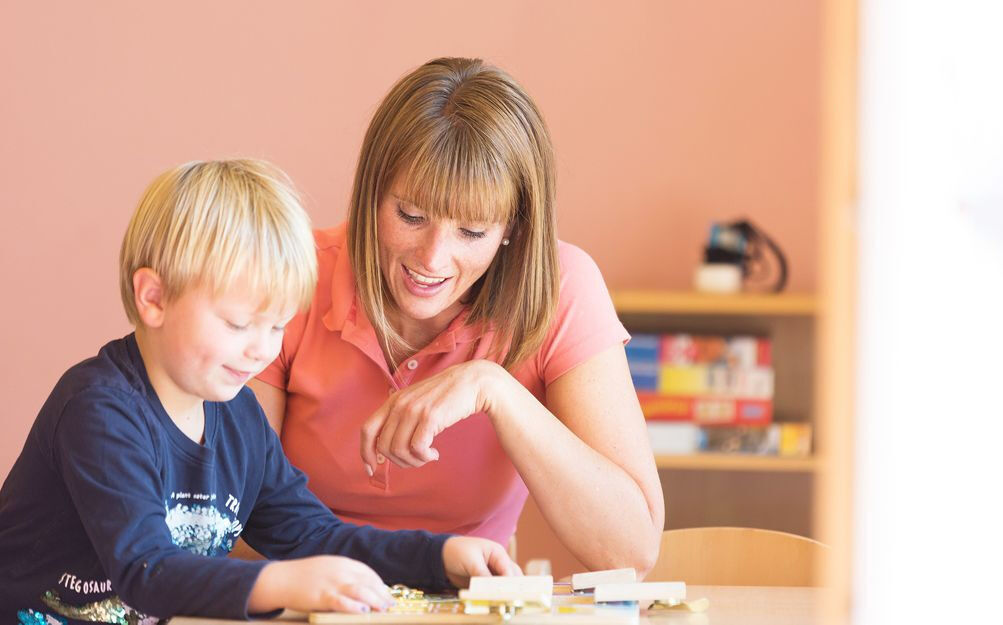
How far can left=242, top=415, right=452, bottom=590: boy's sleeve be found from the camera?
1.10m

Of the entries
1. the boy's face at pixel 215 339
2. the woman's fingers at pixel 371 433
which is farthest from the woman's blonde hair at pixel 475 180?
the boy's face at pixel 215 339

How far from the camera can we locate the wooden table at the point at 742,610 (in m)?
1.05

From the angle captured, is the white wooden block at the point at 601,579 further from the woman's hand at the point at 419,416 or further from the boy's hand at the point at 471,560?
the woman's hand at the point at 419,416

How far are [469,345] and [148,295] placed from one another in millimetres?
544

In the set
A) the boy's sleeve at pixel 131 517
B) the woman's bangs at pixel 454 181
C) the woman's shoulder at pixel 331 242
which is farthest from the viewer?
the woman's shoulder at pixel 331 242

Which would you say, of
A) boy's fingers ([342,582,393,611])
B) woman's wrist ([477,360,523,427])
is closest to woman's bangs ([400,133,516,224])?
woman's wrist ([477,360,523,427])

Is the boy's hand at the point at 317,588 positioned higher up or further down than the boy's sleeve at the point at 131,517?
further down

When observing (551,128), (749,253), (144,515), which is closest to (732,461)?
(749,253)

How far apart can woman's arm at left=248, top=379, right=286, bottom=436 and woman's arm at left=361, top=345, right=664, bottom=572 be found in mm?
301

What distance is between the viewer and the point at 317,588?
92 cm

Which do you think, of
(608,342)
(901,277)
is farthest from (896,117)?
(608,342)

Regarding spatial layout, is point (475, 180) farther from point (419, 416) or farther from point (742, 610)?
point (742, 610)

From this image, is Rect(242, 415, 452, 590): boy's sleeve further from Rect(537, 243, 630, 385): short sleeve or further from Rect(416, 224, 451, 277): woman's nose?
Rect(537, 243, 630, 385): short sleeve

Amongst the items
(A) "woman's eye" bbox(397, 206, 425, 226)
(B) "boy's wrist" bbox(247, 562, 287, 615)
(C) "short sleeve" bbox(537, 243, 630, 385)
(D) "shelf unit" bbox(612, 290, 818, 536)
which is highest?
(A) "woman's eye" bbox(397, 206, 425, 226)
